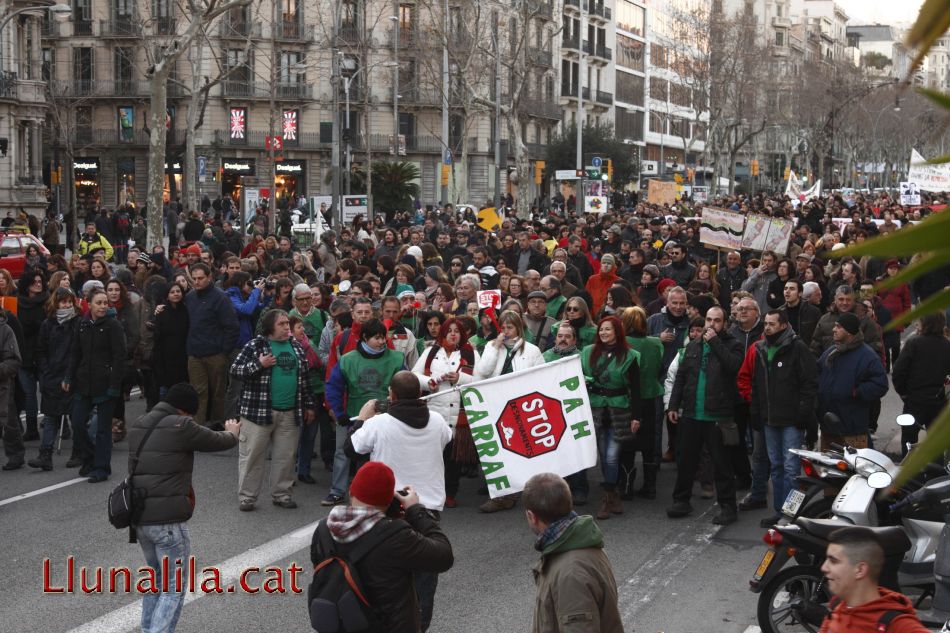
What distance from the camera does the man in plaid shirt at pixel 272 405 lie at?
9938 millimetres

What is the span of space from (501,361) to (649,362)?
3.95 ft

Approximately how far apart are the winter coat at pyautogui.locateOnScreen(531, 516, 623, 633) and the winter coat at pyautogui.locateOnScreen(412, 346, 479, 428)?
549 cm

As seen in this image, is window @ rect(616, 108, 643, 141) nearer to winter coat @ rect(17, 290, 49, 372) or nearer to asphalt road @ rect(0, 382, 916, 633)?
winter coat @ rect(17, 290, 49, 372)

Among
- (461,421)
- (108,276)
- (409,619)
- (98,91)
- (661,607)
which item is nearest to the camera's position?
(409,619)

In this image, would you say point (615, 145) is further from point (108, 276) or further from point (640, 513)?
point (640, 513)

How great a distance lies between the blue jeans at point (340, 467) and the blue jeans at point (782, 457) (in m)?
3.24

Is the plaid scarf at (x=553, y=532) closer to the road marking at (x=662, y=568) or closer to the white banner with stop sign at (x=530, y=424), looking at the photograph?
the road marking at (x=662, y=568)

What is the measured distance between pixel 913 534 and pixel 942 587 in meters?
0.71

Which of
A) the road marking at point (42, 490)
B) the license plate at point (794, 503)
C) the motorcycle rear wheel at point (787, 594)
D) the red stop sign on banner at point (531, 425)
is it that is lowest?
the road marking at point (42, 490)

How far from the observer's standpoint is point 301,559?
28.2 feet

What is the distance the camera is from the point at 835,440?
31.4 feet

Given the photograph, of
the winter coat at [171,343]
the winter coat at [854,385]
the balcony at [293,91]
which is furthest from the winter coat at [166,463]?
the balcony at [293,91]

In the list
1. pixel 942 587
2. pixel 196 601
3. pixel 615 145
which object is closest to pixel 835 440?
pixel 942 587

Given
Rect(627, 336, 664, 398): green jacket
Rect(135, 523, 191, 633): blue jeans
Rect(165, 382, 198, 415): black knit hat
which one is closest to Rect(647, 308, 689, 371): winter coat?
Rect(627, 336, 664, 398): green jacket
